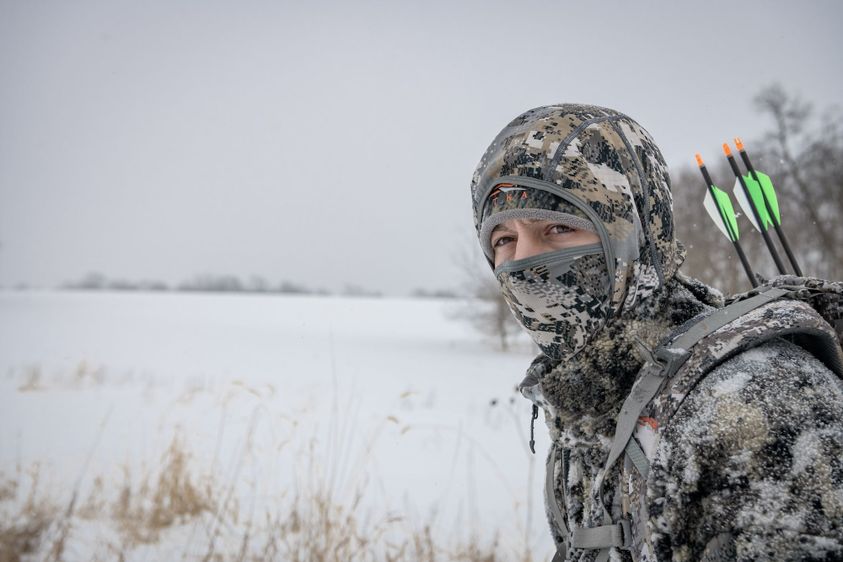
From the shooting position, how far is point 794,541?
0.80 m

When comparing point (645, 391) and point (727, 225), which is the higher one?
point (727, 225)

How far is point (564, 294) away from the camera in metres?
1.40

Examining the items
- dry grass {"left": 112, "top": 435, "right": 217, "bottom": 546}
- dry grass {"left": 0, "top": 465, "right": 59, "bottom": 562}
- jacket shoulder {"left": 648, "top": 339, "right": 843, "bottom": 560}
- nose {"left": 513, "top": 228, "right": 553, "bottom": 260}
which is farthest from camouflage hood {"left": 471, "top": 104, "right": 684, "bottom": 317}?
dry grass {"left": 0, "top": 465, "right": 59, "bottom": 562}

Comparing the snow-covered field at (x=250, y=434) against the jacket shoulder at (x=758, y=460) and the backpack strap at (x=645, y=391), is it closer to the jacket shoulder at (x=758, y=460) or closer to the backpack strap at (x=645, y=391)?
the backpack strap at (x=645, y=391)

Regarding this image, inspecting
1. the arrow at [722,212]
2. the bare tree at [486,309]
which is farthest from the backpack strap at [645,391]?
the bare tree at [486,309]

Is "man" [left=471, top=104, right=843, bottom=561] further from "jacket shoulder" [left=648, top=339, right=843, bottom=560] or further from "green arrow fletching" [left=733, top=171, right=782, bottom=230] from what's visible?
"green arrow fletching" [left=733, top=171, right=782, bottom=230]

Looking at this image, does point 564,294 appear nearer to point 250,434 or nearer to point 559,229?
point 559,229

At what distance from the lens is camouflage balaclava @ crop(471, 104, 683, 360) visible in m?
1.37

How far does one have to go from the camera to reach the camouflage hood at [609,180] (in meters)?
1.37

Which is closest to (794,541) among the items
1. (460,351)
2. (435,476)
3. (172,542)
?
(172,542)

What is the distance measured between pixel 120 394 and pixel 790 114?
1327 centimetres

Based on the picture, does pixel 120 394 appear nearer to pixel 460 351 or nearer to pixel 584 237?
pixel 584 237

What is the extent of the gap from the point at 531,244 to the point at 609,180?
294 mm

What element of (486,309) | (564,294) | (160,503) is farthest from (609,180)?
(486,309)
